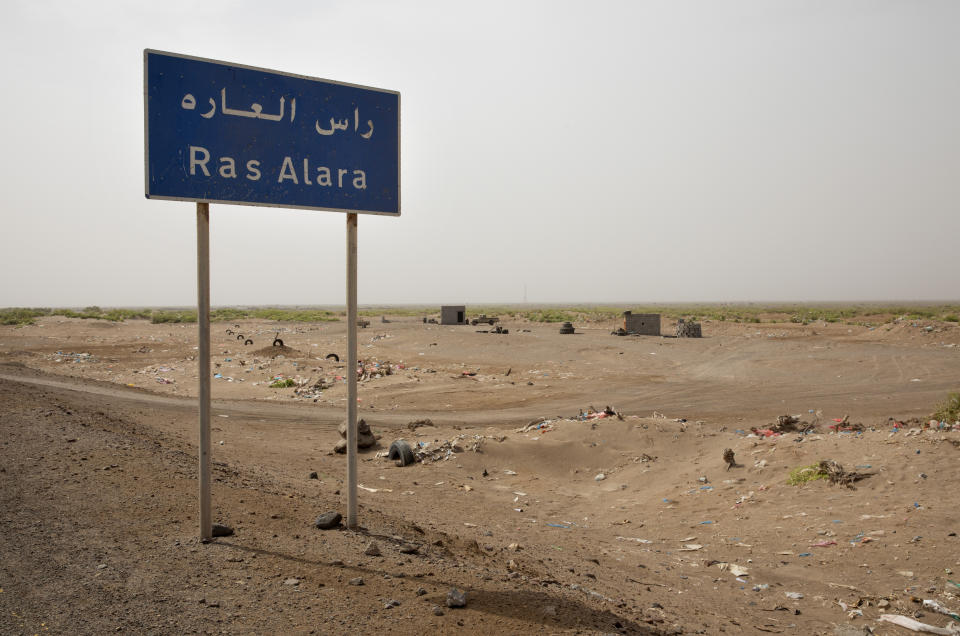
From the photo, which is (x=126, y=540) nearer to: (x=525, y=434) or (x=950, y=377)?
(x=525, y=434)

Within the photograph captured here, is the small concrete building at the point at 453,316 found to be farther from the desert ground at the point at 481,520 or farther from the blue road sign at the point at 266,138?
the blue road sign at the point at 266,138

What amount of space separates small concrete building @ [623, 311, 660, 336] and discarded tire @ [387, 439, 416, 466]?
92.8 feet

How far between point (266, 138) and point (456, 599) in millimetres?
3456

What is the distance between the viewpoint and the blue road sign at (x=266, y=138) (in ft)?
12.8

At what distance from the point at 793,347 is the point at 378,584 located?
28952 millimetres

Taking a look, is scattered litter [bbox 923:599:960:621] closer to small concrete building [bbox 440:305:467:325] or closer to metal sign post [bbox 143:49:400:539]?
metal sign post [bbox 143:49:400:539]

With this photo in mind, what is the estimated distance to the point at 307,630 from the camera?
9.52ft

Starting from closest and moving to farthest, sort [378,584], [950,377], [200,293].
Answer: [378,584] < [200,293] < [950,377]

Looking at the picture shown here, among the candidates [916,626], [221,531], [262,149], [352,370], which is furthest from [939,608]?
[262,149]

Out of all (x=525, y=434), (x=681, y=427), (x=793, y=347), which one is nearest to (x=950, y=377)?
(x=793, y=347)

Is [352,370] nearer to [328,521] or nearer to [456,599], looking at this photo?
[328,521]

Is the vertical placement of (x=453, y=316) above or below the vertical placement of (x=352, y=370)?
below

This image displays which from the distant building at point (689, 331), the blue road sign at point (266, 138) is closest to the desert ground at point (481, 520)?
the blue road sign at point (266, 138)

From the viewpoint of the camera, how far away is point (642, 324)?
120 ft
